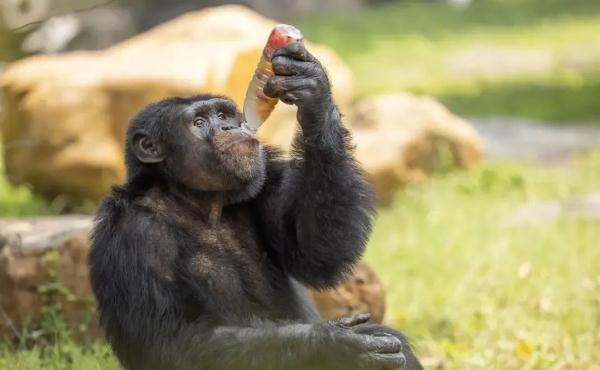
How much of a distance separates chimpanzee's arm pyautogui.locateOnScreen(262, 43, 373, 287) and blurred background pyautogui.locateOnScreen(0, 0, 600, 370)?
3.64ft

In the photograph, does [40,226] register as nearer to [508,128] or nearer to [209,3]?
[508,128]

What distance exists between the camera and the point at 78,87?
844 centimetres

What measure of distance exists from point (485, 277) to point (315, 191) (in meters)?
2.91

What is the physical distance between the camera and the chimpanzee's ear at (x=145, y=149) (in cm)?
431

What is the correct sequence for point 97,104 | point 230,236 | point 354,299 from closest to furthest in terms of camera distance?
point 230,236
point 354,299
point 97,104

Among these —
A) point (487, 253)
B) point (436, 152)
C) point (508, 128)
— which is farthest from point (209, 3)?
point (487, 253)

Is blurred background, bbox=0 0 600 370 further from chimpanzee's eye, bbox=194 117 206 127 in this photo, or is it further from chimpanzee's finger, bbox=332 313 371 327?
chimpanzee's finger, bbox=332 313 371 327

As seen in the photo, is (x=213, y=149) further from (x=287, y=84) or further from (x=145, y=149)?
(x=287, y=84)

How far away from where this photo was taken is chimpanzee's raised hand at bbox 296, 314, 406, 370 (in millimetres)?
3783

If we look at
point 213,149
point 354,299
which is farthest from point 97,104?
point 213,149

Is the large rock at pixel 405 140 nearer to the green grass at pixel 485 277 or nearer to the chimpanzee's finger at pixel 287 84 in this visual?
the green grass at pixel 485 277

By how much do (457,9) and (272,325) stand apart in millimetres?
18459

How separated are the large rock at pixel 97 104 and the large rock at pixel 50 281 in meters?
2.46

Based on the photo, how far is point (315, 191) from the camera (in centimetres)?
432
